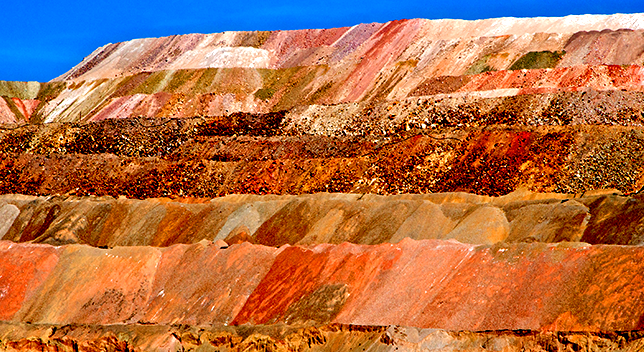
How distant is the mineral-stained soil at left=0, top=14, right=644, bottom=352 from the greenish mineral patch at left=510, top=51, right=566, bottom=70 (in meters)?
0.16

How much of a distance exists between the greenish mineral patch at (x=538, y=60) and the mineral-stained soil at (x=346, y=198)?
0.52ft

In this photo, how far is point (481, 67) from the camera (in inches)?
1783

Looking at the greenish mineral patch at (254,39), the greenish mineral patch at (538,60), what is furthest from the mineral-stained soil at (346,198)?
the greenish mineral patch at (254,39)

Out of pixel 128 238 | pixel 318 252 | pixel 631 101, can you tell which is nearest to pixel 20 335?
pixel 318 252

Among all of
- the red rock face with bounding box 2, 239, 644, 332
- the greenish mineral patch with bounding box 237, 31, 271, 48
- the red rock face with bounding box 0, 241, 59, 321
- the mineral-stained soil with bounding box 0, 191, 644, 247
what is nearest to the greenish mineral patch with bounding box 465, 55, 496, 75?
the greenish mineral patch with bounding box 237, 31, 271, 48

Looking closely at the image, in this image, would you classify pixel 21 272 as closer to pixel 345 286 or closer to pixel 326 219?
pixel 326 219

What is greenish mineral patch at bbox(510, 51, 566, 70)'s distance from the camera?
43.9 meters

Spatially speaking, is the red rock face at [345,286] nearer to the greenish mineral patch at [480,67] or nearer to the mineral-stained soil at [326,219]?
the mineral-stained soil at [326,219]

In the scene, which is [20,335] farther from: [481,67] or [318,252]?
[481,67]

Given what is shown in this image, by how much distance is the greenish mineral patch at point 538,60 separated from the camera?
43.9 meters

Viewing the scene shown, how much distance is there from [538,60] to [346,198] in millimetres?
21679

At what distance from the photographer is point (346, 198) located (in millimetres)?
27547

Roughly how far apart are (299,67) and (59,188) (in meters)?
22.5

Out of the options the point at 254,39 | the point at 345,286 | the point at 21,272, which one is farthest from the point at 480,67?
the point at 21,272
